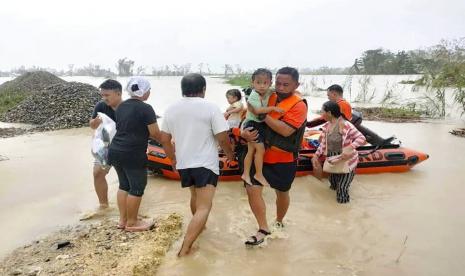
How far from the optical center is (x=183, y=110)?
345 cm

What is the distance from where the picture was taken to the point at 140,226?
13.8ft

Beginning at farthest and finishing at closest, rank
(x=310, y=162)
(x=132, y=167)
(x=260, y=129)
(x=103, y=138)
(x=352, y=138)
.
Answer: (x=310, y=162) < (x=352, y=138) < (x=103, y=138) < (x=132, y=167) < (x=260, y=129)

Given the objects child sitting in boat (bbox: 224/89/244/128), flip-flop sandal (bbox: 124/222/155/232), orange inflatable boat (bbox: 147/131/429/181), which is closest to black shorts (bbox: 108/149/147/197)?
Answer: flip-flop sandal (bbox: 124/222/155/232)

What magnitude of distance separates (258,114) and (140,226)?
1676mm

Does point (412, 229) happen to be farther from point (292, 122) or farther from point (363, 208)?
point (292, 122)

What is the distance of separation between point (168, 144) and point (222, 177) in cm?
257

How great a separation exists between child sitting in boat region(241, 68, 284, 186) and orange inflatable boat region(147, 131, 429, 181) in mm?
2280

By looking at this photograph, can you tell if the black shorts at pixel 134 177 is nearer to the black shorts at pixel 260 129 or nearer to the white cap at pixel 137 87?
the white cap at pixel 137 87

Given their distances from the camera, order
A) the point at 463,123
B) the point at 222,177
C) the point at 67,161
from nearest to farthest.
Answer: the point at 222,177, the point at 67,161, the point at 463,123

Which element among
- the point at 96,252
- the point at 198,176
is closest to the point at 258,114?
the point at 198,176

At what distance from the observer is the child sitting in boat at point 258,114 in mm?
3666

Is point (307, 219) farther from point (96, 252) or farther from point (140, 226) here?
point (96, 252)

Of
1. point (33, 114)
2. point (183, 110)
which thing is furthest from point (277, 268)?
point (33, 114)

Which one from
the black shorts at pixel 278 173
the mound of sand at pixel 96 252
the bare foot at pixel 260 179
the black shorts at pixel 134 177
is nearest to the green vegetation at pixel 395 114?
the black shorts at pixel 278 173
